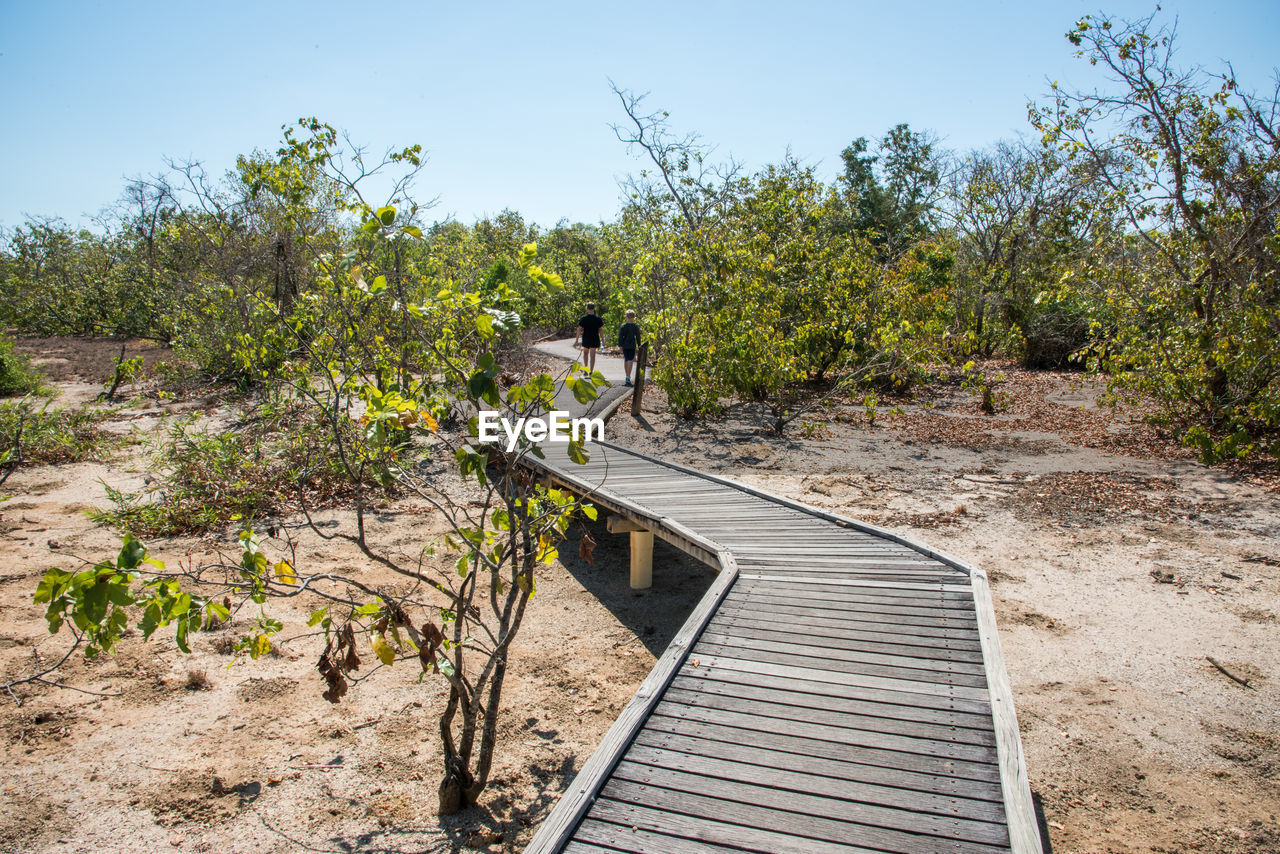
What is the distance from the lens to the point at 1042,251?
22047mm

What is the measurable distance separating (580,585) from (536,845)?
4722mm

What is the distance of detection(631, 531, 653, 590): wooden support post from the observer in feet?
23.0

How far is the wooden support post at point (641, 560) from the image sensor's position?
7020mm

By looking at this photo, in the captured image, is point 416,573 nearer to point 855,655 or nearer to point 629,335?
point 855,655

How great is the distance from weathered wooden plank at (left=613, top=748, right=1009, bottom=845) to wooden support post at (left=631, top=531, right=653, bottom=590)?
3.90m

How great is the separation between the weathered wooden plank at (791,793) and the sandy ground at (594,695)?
113 centimetres

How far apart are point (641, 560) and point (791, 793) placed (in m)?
4.31

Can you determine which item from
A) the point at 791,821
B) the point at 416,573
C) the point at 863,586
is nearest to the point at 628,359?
the point at 863,586

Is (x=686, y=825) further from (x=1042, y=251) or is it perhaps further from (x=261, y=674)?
(x=1042, y=251)

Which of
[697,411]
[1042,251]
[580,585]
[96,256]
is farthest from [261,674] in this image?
[96,256]

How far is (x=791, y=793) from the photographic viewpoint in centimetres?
284

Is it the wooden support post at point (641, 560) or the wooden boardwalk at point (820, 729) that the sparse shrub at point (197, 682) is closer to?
the wooden boardwalk at point (820, 729)

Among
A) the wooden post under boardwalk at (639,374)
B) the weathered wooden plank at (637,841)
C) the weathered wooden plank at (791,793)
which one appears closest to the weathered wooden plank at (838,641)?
the weathered wooden plank at (791,793)

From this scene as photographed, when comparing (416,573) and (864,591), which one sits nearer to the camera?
(416,573)
